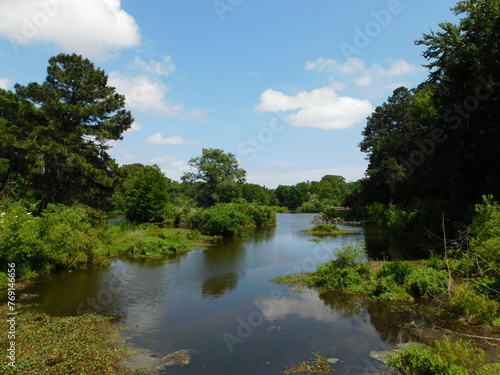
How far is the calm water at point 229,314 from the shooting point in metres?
8.95

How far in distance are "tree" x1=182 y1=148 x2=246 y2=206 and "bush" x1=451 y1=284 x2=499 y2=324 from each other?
51836 mm

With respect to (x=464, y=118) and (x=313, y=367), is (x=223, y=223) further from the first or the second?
(x=313, y=367)

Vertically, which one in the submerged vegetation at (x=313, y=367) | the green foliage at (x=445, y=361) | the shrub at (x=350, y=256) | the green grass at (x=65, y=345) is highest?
the shrub at (x=350, y=256)

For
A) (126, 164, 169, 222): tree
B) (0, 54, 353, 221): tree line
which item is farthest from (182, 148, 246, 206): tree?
(0, 54, 353, 221): tree line

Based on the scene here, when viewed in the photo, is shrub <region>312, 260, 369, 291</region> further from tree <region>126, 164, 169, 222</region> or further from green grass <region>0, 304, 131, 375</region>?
tree <region>126, 164, 169, 222</region>

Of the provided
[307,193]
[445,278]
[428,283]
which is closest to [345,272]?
[428,283]

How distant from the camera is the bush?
416 inches

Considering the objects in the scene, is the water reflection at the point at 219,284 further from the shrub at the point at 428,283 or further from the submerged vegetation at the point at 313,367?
the shrub at the point at 428,283

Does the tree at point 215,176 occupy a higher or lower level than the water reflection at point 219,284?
higher

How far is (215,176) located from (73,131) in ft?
128

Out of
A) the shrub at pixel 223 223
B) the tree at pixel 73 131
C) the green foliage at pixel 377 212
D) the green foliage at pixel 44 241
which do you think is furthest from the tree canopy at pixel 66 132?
the green foliage at pixel 377 212

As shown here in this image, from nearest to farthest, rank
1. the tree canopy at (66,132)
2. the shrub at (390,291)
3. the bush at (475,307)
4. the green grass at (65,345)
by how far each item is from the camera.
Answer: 1. the green grass at (65,345)
2. the bush at (475,307)
3. the shrub at (390,291)
4. the tree canopy at (66,132)

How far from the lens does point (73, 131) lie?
2466cm

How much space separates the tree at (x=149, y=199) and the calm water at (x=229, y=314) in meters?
26.9
